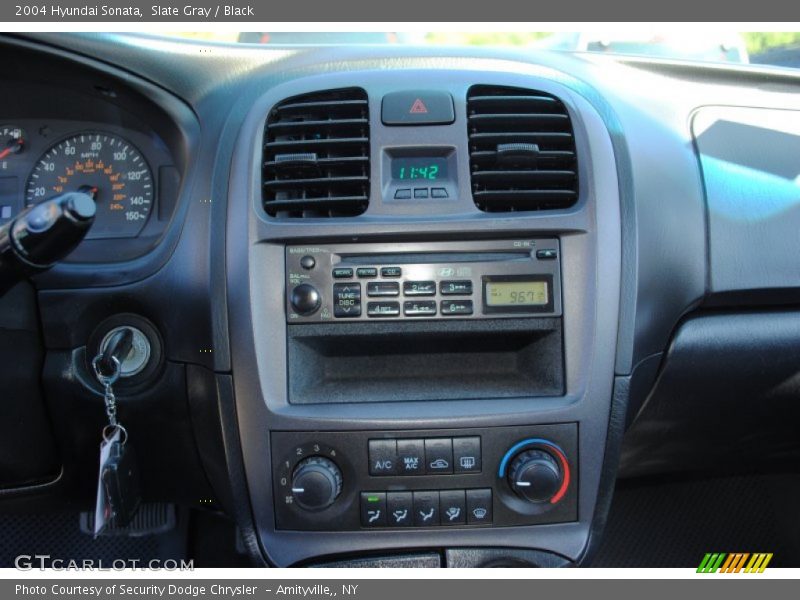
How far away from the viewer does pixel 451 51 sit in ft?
5.40

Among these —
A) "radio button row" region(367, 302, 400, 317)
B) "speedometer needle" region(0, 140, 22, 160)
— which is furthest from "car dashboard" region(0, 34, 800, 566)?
"speedometer needle" region(0, 140, 22, 160)

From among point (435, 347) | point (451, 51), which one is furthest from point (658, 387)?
point (451, 51)

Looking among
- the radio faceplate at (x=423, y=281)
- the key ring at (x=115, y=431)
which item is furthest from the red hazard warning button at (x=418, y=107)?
the key ring at (x=115, y=431)

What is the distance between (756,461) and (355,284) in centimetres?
125

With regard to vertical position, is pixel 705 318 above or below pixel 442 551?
above

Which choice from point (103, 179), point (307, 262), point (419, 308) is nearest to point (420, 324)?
point (419, 308)

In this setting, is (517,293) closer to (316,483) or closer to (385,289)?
(385,289)

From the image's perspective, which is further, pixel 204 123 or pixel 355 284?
pixel 204 123

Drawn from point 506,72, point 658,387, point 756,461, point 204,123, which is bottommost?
point 756,461

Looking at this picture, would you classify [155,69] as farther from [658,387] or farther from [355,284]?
[658,387]

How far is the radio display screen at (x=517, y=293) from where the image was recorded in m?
1.45

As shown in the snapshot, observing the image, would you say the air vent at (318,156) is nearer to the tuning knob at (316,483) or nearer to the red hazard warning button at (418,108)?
the red hazard warning button at (418,108)

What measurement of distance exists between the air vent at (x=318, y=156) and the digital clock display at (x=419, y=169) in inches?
2.6

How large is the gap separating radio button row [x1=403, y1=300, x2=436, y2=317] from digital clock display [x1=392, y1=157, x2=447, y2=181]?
0.26 meters
